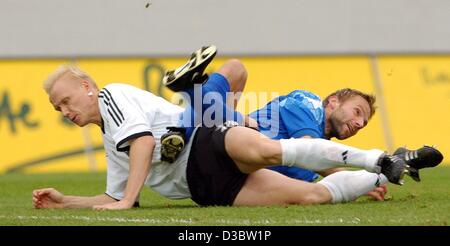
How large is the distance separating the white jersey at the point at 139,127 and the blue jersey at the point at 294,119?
1.91ft

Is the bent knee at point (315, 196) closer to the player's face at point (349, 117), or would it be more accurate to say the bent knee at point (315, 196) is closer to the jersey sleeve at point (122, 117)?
the player's face at point (349, 117)

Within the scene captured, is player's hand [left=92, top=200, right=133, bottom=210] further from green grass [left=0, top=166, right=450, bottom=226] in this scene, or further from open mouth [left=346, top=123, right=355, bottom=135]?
open mouth [left=346, top=123, right=355, bottom=135]

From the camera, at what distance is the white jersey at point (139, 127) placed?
7121 millimetres

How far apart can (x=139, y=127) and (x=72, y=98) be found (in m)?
0.49

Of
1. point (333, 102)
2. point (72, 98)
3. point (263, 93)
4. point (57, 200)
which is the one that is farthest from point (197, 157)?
point (263, 93)

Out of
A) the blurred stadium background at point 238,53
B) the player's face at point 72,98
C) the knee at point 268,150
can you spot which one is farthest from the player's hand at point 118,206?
the blurred stadium background at point 238,53

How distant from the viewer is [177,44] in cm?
1538

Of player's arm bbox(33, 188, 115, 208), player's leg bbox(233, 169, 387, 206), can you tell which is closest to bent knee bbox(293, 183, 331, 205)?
player's leg bbox(233, 169, 387, 206)

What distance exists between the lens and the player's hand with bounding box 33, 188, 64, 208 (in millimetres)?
7410

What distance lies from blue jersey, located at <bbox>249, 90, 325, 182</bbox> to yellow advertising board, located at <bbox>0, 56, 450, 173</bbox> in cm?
528

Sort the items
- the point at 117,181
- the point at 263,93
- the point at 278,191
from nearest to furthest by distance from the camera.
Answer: the point at 278,191 → the point at 117,181 → the point at 263,93

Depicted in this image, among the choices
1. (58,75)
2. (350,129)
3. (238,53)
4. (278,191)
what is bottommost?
(278,191)

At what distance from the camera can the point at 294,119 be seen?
294 inches

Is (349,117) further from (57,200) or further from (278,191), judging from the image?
(57,200)
